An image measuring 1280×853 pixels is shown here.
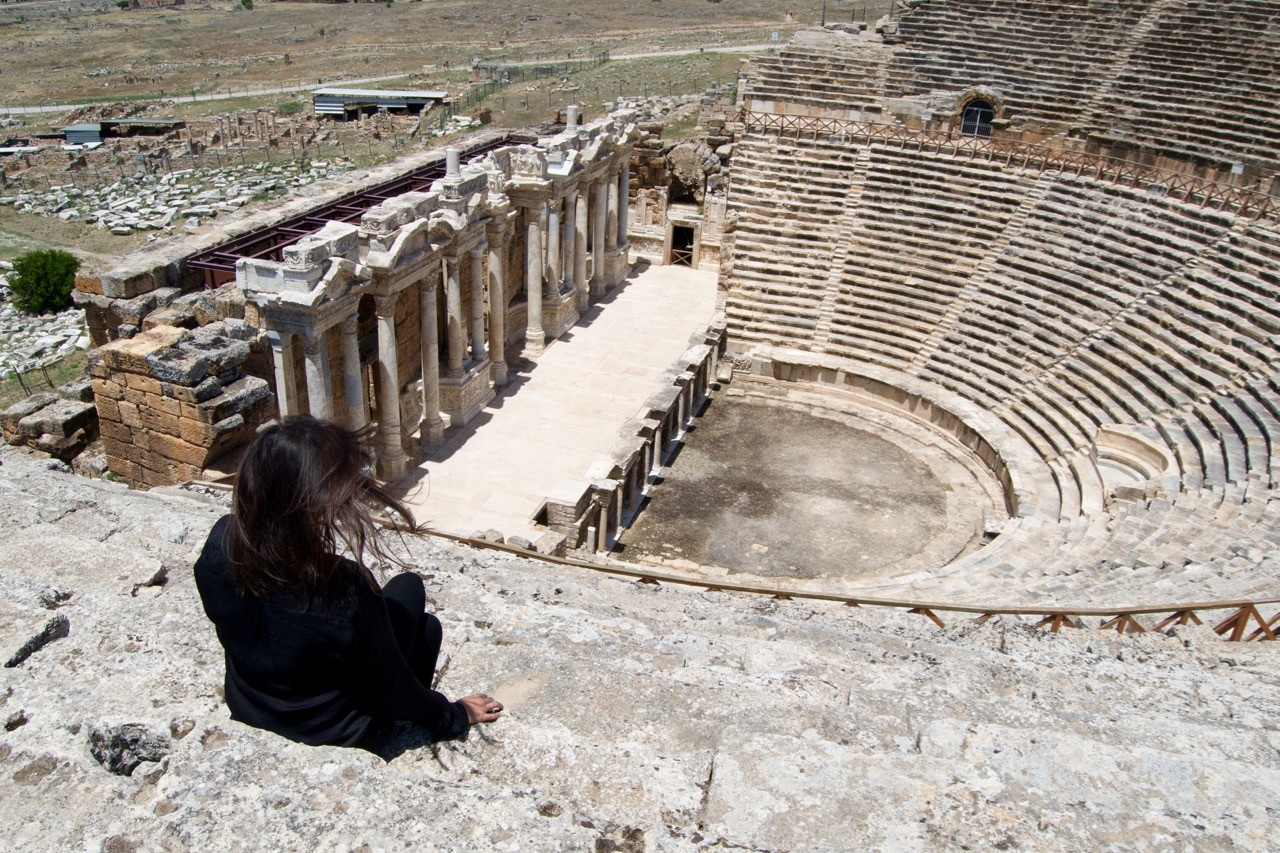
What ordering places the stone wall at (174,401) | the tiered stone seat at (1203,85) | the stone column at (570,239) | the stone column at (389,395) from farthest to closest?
the stone column at (570,239), the tiered stone seat at (1203,85), the stone column at (389,395), the stone wall at (174,401)

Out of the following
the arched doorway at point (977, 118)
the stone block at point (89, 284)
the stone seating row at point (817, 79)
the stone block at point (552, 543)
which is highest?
the stone seating row at point (817, 79)

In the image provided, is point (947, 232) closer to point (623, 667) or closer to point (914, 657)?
point (914, 657)

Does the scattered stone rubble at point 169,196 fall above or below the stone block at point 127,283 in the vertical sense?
below

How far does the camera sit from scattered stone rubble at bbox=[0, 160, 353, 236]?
37000 millimetres

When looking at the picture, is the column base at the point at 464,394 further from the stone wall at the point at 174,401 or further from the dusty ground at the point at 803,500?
the stone wall at the point at 174,401

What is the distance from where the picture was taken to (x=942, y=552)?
625 inches

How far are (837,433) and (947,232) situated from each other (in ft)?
19.1

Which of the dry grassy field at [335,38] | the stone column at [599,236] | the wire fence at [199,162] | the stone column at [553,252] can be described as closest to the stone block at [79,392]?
the stone column at [553,252]

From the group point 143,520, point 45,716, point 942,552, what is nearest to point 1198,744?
point 45,716

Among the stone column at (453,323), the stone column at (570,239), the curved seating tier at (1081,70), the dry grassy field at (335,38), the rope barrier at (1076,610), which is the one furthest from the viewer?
the dry grassy field at (335,38)

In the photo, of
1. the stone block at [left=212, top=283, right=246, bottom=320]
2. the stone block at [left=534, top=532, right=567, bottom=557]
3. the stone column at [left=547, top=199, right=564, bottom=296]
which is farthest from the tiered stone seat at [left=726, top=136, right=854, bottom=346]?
the stone block at [left=212, top=283, right=246, bottom=320]

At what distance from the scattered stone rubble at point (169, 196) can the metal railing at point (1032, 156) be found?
63.2 ft

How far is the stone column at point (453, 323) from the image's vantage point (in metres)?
18.7

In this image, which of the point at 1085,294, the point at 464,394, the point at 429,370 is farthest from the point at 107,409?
the point at 1085,294
